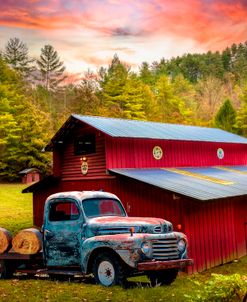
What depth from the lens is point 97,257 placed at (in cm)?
1098

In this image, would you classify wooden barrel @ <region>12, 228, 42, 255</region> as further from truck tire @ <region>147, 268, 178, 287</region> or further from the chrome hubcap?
truck tire @ <region>147, 268, 178, 287</region>

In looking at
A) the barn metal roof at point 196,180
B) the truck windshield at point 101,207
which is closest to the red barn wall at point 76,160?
the barn metal roof at point 196,180

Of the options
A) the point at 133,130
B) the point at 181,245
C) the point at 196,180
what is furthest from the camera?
the point at 133,130

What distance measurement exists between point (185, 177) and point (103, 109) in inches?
1339

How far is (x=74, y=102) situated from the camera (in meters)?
62.5

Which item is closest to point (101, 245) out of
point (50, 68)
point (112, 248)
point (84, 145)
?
point (112, 248)

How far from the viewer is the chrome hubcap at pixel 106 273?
10.7 metres

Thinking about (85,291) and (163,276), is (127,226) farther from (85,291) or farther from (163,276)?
(85,291)

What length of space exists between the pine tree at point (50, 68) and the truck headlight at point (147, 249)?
81596 mm

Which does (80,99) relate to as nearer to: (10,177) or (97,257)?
(10,177)

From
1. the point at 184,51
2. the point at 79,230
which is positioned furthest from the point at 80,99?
the point at 184,51

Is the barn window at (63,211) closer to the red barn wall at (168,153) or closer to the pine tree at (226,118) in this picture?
the red barn wall at (168,153)

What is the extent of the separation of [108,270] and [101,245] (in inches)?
26.7

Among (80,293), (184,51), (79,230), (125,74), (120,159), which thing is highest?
(184,51)
